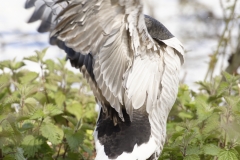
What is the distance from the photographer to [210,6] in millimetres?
7355

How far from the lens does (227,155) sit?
10.4 feet

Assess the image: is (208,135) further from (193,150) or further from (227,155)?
(227,155)

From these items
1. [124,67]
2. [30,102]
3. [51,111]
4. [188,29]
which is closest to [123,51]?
[124,67]

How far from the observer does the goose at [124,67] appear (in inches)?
112

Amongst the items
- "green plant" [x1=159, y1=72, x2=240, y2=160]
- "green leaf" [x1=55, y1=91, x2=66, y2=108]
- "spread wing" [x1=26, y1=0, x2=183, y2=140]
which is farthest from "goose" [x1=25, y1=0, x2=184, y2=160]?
"green leaf" [x1=55, y1=91, x2=66, y2=108]

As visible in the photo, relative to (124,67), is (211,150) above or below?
below

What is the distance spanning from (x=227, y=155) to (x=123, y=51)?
89 centimetres

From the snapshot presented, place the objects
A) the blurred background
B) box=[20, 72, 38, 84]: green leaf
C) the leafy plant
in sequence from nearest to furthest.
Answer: the leafy plant → box=[20, 72, 38, 84]: green leaf → the blurred background

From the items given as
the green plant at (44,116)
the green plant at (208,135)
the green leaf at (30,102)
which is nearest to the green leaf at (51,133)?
the green plant at (44,116)

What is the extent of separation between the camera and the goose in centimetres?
283

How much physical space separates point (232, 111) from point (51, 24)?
1.59 metres

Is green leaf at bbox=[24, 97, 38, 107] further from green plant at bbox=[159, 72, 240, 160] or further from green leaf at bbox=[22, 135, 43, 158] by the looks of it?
green plant at bbox=[159, 72, 240, 160]

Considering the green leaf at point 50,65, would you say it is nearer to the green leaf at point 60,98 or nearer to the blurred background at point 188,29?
the green leaf at point 60,98

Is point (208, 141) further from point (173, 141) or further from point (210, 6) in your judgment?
point (210, 6)
